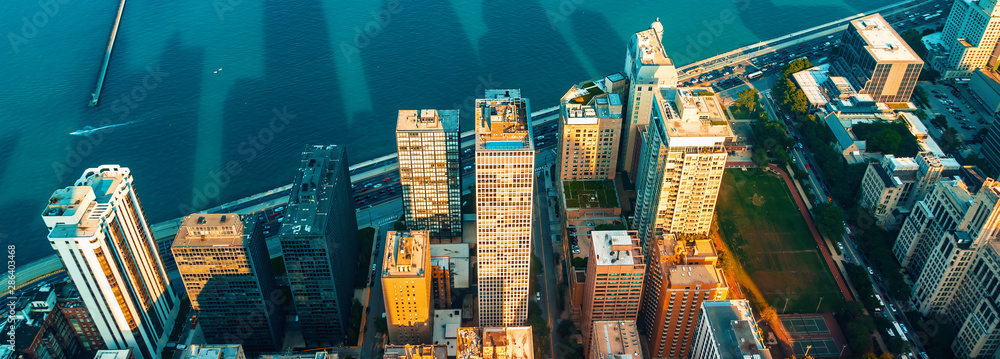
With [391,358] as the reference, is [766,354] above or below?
below

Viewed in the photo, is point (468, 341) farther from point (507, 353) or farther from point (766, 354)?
point (766, 354)

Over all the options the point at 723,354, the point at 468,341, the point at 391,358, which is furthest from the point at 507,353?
the point at 723,354

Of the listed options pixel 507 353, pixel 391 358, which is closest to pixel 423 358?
pixel 391 358

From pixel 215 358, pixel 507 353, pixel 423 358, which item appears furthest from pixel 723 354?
pixel 215 358

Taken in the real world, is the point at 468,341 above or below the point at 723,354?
above

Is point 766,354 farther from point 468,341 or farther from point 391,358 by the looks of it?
point 391,358

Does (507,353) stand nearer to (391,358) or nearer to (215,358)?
(391,358)

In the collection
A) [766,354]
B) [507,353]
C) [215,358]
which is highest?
A: [215,358]
